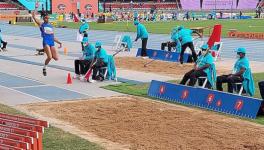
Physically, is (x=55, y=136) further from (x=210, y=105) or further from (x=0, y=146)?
(x=210, y=105)

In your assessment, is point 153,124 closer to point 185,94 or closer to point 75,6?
point 185,94

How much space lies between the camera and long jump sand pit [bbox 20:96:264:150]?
28.9 feet

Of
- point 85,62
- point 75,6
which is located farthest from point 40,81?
point 75,6

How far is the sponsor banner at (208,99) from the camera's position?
1105cm

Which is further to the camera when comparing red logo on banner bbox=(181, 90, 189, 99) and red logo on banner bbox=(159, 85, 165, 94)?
red logo on banner bbox=(159, 85, 165, 94)

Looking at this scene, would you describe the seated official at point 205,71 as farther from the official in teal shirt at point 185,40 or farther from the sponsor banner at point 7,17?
the sponsor banner at point 7,17

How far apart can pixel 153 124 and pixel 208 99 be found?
2231 millimetres

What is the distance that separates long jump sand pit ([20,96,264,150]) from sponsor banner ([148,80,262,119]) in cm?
32

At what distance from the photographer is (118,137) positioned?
9.23m

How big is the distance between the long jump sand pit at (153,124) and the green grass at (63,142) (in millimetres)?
501

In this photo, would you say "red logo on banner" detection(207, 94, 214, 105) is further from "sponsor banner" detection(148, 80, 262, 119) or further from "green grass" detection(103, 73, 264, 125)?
"green grass" detection(103, 73, 264, 125)

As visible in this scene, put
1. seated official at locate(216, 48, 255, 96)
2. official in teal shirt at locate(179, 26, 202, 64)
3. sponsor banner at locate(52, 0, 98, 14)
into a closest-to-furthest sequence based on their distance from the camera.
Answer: seated official at locate(216, 48, 255, 96) < official in teal shirt at locate(179, 26, 202, 64) < sponsor banner at locate(52, 0, 98, 14)

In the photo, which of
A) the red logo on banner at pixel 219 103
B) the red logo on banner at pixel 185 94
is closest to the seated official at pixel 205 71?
the red logo on banner at pixel 185 94

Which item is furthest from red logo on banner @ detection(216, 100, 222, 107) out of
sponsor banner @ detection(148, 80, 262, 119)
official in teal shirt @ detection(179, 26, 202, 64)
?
official in teal shirt @ detection(179, 26, 202, 64)
